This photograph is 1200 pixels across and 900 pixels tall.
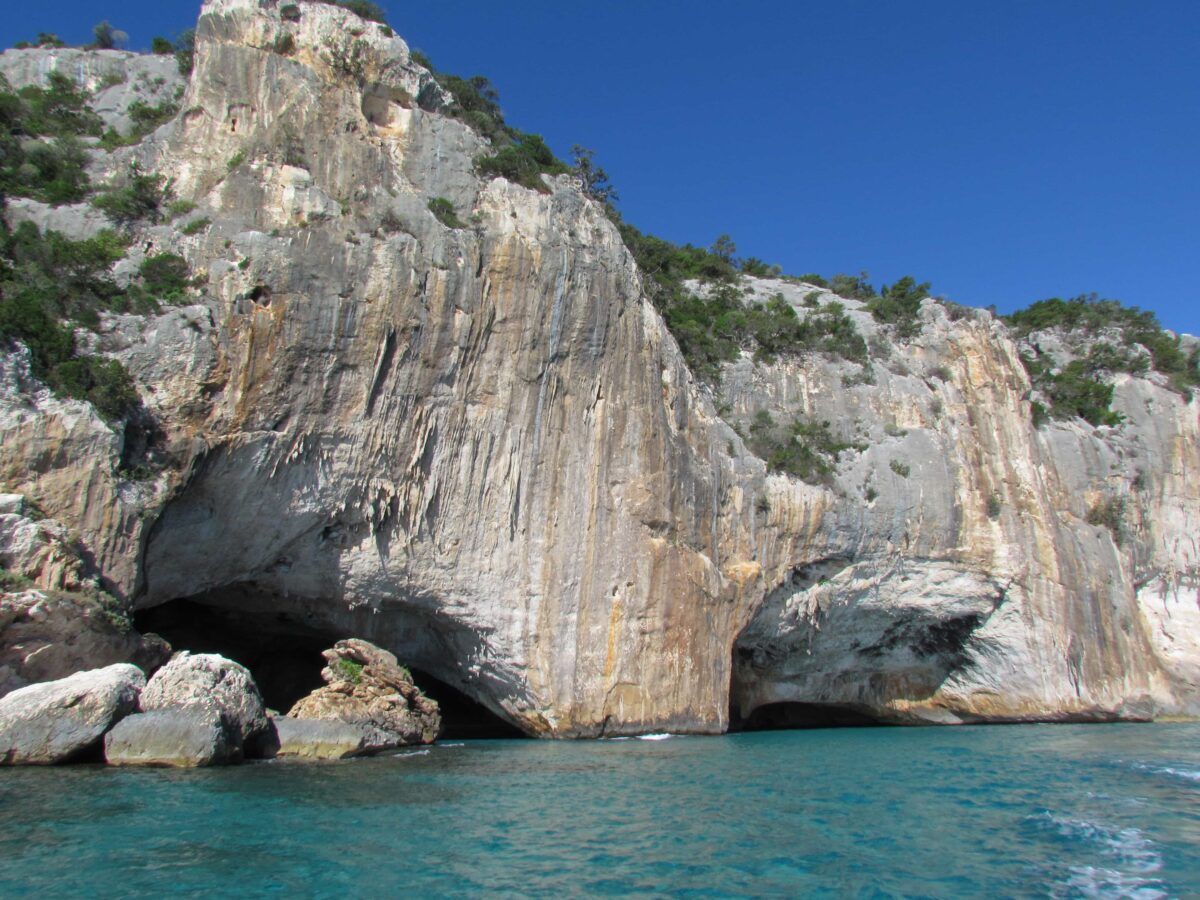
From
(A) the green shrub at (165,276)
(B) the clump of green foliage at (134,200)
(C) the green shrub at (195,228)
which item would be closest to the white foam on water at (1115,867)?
(A) the green shrub at (165,276)

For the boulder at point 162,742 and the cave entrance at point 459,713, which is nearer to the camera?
the boulder at point 162,742

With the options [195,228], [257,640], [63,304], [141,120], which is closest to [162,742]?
[63,304]

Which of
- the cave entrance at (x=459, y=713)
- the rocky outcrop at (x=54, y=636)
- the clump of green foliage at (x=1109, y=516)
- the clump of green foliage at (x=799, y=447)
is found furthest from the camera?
the clump of green foliage at (x=1109, y=516)

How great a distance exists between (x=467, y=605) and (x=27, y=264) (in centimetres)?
1237

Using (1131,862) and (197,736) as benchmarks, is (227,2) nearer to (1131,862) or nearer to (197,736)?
(197,736)

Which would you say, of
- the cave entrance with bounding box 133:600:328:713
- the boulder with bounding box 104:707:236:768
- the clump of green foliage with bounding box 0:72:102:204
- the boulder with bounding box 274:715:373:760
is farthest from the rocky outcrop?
the clump of green foliage with bounding box 0:72:102:204

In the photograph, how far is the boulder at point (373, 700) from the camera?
60.5 ft

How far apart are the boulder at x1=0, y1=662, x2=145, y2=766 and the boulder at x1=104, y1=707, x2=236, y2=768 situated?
1.07ft

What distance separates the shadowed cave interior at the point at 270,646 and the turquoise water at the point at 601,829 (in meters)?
9.13

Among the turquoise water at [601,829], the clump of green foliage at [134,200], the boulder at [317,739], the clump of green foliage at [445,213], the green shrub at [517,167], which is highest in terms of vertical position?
the green shrub at [517,167]

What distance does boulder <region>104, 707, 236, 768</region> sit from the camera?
1388cm

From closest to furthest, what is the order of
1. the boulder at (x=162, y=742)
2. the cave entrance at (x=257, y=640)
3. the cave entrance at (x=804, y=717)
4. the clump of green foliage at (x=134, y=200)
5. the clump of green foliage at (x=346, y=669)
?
the boulder at (x=162, y=742) → the clump of green foliage at (x=346, y=669) → the clump of green foliage at (x=134, y=200) → the cave entrance at (x=257, y=640) → the cave entrance at (x=804, y=717)

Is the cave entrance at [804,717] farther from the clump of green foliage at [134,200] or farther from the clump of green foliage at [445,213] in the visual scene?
the clump of green foliage at [134,200]

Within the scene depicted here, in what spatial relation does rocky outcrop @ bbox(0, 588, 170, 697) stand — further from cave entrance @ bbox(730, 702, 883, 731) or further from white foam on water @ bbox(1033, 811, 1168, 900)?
cave entrance @ bbox(730, 702, 883, 731)
